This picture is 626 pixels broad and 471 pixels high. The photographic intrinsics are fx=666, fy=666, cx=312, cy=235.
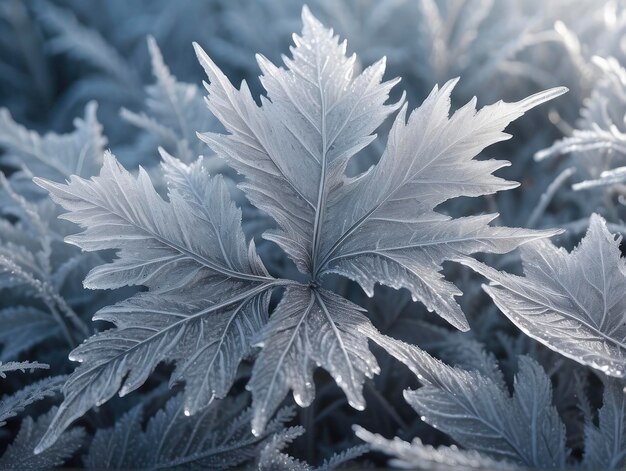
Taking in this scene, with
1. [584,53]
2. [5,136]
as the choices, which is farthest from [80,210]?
[584,53]

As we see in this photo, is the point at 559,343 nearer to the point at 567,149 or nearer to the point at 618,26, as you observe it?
the point at 567,149

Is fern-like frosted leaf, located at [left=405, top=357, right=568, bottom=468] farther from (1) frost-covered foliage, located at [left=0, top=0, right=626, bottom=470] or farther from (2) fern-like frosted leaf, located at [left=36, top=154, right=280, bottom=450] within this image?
(2) fern-like frosted leaf, located at [left=36, top=154, right=280, bottom=450]

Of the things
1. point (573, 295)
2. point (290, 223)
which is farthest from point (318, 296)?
point (573, 295)

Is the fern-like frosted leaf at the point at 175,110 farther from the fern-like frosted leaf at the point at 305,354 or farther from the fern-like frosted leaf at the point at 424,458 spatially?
the fern-like frosted leaf at the point at 424,458

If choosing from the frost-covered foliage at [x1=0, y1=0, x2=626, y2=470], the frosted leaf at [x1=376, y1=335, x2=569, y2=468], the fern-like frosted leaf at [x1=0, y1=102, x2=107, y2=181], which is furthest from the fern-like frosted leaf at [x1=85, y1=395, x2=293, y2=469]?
the fern-like frosted leaf at [x1=0, y1=102, x2=107, y2=181]

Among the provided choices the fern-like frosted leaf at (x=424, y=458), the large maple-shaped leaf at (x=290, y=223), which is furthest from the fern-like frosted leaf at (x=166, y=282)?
the fern-like frosted leaf at (x=424, y=458)

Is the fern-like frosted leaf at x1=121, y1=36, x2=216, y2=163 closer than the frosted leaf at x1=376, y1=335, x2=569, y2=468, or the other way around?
the frosted leaf at x1=376, y1=335, x2=569, y2=468
